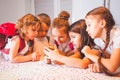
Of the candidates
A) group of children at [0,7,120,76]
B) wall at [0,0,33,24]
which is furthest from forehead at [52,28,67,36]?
wall at [0,0,33,24]

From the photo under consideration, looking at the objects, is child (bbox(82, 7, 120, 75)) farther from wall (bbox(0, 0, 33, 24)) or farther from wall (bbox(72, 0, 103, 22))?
wall (bbox(0, 0, 33, 24))

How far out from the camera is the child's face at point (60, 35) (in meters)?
1.04

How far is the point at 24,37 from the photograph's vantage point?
1111 mm

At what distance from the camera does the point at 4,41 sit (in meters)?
1.26

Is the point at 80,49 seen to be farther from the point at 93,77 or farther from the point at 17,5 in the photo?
the point at 17,5

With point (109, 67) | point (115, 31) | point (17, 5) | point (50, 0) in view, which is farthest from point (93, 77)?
point (17, 5)

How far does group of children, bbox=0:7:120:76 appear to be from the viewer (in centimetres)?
82

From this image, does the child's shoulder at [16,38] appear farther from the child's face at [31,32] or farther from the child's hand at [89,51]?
the child's hand at [89,51]

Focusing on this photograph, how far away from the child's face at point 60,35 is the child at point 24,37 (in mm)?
113

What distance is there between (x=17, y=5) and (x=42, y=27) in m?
1.24

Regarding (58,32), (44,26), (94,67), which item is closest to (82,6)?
(44,26)

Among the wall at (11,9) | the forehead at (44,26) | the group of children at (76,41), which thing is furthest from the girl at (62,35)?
the wall at (11,9)

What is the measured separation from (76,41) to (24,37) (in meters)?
0.29

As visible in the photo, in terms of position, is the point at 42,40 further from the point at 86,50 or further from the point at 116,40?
the point at 116,40
